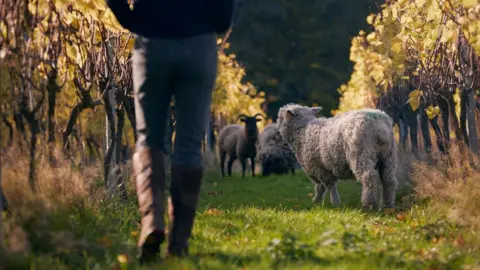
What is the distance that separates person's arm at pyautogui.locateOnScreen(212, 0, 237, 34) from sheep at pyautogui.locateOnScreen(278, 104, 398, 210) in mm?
4418

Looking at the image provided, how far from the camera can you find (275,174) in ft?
66.0

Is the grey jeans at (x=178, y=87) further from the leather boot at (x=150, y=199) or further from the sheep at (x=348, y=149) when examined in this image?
the sheep at (x=348, y=149)

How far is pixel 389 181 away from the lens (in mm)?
8578

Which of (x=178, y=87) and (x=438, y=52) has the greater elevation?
(x=438, y=52)

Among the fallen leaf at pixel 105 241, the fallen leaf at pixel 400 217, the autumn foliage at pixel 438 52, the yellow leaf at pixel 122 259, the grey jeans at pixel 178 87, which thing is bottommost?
the yellow leaf at pixel 122 259

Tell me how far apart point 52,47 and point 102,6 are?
21.9 inches

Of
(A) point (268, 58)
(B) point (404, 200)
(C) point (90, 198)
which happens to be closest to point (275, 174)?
(B) point (404, 200)

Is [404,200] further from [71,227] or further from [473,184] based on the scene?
[71,227]

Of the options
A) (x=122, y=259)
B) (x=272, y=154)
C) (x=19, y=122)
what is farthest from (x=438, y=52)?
(x=272, y=154)

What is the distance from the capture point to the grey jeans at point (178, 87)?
166 inches

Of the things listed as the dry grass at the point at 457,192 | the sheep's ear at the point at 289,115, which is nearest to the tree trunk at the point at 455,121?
the dry grass at the point at 457,192

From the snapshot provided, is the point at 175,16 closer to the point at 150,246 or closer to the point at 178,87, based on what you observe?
the point at 178,87

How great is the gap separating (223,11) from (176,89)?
572 mm

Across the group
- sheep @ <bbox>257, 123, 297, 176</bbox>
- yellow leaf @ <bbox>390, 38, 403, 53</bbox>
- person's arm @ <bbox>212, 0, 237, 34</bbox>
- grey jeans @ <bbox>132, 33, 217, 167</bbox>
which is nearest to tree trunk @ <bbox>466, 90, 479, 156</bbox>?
yellow leaf @ <bbox>390, 38, 403, 53</bbox>
